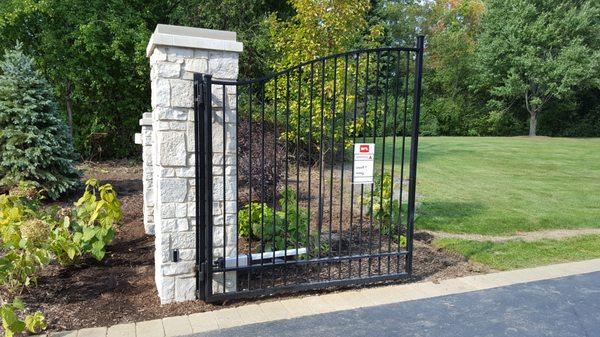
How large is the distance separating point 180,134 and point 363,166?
61.4 inches

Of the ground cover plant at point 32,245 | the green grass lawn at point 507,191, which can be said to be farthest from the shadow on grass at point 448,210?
the ground cover plant at point 32,245

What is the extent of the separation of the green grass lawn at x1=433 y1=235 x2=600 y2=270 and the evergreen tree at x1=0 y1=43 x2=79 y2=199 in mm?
5804

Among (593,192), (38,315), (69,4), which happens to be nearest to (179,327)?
(38,315)

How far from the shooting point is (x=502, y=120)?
92.6ft

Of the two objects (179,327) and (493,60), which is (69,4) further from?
(493,60)

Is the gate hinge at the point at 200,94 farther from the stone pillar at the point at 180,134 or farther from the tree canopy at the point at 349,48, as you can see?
the tree canopy at the point at 349,48

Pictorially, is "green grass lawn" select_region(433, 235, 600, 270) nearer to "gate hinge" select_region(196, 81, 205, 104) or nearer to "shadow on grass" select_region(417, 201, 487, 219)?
"shadow on grass" select_region(417, 201, 487, 219)

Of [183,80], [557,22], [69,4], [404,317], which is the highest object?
[557,22]

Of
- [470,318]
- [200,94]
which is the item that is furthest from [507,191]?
[200,94]

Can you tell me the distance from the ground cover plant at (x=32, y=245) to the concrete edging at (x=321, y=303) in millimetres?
357

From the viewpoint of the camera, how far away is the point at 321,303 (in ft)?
11.1

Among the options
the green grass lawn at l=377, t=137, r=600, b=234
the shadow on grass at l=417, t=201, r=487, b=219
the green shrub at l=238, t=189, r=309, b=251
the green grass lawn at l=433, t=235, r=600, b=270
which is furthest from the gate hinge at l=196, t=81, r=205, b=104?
the shadow on grass at l=417, t=201, r=487, b=219

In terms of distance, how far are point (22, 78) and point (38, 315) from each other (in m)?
5.33

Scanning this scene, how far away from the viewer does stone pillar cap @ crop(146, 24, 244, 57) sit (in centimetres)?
298
